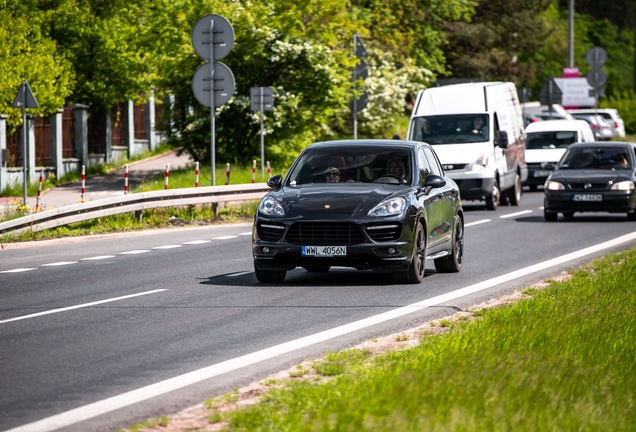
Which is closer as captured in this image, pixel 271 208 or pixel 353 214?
pixel 353 214

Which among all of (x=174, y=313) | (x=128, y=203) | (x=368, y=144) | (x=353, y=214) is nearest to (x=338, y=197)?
(x=353, y=214)

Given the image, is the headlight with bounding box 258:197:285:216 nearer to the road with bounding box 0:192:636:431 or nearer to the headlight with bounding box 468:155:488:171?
the road with bounding box 0:192:636:431

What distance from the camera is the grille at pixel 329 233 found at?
45.4 ft

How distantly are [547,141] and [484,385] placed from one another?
109 ft

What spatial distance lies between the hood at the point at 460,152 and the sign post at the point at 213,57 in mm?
5554

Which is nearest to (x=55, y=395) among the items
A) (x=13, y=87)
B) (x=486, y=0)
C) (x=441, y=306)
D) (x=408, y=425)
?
(x=408, y=425)

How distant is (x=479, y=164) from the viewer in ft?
94.9

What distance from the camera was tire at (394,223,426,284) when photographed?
14.3 metres

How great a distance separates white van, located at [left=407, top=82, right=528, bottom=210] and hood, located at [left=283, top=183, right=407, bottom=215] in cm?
1438

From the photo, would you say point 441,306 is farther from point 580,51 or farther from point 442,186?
point 580,51

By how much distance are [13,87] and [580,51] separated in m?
78.2

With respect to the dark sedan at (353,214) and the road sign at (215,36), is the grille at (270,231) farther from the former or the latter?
the road sign at (215,36)

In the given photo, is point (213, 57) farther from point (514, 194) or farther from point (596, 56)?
point (596, 56)

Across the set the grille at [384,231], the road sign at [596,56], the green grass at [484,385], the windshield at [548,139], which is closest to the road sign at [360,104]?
the windshield at [548,139]
